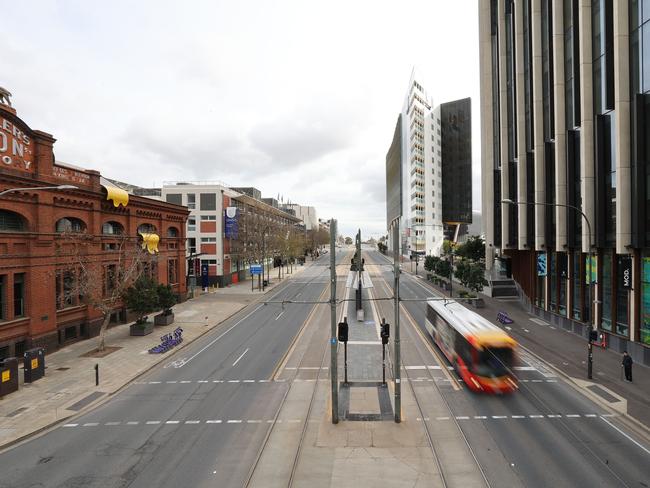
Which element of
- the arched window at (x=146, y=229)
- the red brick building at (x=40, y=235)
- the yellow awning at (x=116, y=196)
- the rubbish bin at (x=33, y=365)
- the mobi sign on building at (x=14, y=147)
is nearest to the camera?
the rubbish bin at (x=33, y=365)

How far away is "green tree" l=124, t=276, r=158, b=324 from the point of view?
31656mm

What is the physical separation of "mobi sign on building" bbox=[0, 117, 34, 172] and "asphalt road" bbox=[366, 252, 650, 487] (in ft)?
92.5

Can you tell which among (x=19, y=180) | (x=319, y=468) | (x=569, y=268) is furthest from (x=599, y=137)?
(x=19, y=180)

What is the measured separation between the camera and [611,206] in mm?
26984

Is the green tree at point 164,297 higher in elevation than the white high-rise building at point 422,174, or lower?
lower

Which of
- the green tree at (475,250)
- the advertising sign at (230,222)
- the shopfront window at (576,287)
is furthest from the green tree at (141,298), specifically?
the green tree at (475,250)

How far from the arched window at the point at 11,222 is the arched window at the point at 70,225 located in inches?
123

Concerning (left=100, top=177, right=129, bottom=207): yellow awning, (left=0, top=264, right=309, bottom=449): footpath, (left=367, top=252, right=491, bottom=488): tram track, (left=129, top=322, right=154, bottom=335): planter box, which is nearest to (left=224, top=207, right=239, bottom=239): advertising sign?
(left=0, top=264, right=309, bottom=449): footpath

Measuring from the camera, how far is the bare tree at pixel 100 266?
27219mm

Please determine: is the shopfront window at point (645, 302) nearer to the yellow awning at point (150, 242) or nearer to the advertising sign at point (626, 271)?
the advertising sign at point (626, 271)

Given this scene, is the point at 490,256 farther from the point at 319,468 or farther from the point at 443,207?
the point at 443,207

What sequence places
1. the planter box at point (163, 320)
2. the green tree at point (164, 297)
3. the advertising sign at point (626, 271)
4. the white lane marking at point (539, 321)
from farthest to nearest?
the white lane marking at point (539, 321), the planter box at point (163, 320), the green tree at point (164, 297), the advertising sign at point (626, 271)

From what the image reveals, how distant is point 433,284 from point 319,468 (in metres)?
57.7

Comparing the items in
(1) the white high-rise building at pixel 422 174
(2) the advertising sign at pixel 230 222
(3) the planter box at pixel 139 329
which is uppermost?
(1) the white high-rise building at pixel 422 174
